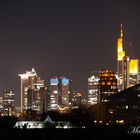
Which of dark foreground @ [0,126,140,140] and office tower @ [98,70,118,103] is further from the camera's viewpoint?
office tower @ [98,70,118,103]

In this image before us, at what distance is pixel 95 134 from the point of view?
80.4 meters

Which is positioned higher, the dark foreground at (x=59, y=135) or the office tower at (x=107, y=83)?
the office tower at (x=107, y=83)

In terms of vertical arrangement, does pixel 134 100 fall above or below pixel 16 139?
above

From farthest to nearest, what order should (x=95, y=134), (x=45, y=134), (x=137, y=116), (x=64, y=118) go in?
(x=137, y=116) < (x=64, y=118) < (x=95, y=134) < (x=45, y=134)

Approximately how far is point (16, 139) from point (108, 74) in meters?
116

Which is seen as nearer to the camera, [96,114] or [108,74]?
[96,114]

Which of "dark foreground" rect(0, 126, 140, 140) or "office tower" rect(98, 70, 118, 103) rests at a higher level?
"office tower" rect(98, 70, 118, 103)

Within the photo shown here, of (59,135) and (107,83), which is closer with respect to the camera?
(59,135)

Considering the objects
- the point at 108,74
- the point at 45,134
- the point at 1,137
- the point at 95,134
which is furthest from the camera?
the point at 108,74

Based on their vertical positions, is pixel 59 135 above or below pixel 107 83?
below

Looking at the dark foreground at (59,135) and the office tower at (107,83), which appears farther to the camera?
the office tower at (107,83)

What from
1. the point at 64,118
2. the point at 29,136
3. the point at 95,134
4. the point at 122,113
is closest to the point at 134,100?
the point at 122,113

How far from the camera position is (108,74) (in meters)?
184

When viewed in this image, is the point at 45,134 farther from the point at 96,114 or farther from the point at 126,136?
the point at 96,114
